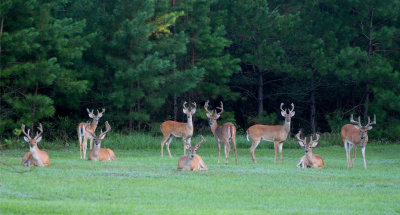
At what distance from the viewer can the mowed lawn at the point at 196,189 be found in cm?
1111

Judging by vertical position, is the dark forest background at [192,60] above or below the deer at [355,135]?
above

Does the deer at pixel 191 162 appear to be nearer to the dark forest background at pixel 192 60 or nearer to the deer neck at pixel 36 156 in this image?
the deer neck at pixel 36 156

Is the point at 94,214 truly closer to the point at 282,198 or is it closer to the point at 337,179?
the point at 282,198

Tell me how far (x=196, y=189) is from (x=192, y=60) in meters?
17.8

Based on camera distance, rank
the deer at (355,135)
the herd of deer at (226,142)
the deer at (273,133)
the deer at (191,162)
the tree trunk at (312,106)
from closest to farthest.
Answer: the deer at (191,162)
the herd of deer at (226,142)
the deer at (355,135)
the deer at (273,133)
the tree trunk at (312,106)

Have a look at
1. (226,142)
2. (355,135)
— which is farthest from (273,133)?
(355,135)

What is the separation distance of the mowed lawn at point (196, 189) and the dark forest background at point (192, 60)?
7532mm

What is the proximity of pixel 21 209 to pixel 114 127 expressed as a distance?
58.6 feet

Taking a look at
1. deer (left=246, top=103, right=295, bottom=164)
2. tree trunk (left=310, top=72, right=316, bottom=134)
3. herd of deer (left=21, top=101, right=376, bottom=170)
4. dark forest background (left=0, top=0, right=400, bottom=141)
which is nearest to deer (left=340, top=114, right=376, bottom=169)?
herd of deer (left=21, top=101, right=376, bottom=170)

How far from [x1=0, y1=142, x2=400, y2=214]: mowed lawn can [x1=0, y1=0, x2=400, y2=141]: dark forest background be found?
7532 mm

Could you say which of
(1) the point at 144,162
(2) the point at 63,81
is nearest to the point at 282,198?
(1) the point at 144,162

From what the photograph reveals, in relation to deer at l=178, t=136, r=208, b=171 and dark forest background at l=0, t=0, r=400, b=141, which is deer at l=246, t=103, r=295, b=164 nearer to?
deer at l=178, t=136, r=208, b=171

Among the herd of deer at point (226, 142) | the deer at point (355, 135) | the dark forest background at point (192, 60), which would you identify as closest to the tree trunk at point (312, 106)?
the dark forest background at point (192, 60)

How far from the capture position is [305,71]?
31188mm
